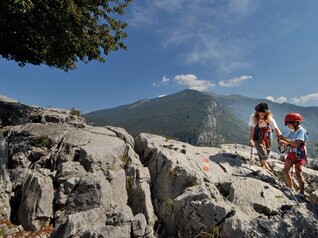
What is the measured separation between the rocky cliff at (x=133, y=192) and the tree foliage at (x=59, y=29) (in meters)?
6.76

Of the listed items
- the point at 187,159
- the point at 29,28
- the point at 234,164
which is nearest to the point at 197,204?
the point at 187,159

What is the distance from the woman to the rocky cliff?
1408mm

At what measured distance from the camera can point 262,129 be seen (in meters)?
15.7

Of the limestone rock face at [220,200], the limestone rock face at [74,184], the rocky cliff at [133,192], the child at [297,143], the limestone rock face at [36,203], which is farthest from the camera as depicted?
the child at [297,143]

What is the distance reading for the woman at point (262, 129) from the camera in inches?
601

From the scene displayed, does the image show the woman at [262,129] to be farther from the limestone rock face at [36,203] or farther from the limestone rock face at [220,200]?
the limestone rock face at [36,203]

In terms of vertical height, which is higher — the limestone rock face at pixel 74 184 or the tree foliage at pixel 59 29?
the tree foliage at pixel 59 29

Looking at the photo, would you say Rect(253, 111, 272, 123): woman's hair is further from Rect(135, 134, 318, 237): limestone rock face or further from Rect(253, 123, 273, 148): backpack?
Rect(135, 134, 318, 237): limestone rock face

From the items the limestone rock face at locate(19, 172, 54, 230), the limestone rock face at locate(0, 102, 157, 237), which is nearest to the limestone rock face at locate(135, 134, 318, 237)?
the limestone rock face at locate(0, 102, 157, 237)

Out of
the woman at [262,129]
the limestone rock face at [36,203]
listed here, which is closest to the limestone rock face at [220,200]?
the woman at [262,129]

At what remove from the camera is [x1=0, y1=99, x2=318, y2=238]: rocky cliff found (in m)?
10.3

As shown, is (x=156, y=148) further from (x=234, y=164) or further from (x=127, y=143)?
(x=234, y=164)

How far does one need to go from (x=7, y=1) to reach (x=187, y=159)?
14.1 meters

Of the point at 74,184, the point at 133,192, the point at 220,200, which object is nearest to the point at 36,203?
the point at 74,184
